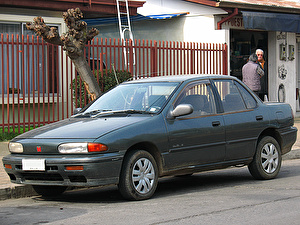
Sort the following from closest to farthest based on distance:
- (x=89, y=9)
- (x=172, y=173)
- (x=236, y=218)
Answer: (x=236, y=218), (x=172, y=173), (x=89, y=9)

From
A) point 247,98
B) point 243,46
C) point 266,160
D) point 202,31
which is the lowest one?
point 266,160

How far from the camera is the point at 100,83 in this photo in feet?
45.8

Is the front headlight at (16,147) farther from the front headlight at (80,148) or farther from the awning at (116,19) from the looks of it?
the awning at (116,19)

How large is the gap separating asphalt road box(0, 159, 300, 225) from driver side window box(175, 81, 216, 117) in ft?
3.60

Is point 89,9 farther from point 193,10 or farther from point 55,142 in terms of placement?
point 55,142

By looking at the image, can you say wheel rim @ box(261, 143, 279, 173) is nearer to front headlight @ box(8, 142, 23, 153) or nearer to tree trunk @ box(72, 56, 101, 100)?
front headlight @ box(8, 142, 23, 153)

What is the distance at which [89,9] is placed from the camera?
15773 millimetres

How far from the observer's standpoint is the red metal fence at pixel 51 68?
42.8 feet

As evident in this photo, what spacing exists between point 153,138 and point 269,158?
94.4 inches

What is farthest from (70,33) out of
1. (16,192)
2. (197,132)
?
(197,132)

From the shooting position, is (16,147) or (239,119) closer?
(16,147)

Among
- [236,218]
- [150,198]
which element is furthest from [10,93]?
[236,218]

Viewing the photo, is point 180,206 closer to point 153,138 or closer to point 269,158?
point 153,138

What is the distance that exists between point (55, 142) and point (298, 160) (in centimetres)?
639
